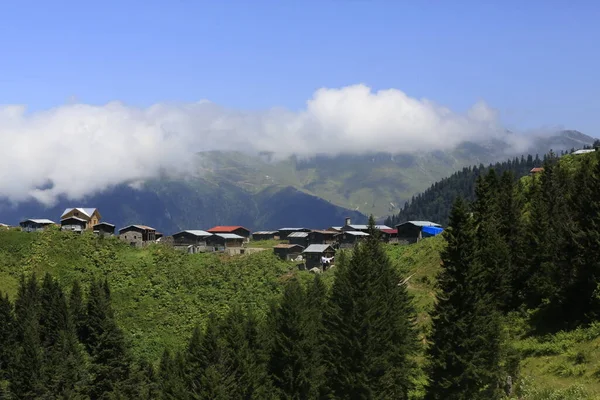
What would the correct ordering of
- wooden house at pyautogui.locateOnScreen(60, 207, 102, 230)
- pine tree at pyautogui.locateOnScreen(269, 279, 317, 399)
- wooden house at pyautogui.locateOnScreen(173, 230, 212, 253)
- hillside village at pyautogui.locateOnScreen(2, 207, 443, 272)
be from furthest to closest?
1. wooden house at pyautogui.locateOnScreen(60, 207, 102, 230)
2. wooden house at pyautogui.locateOnScreen(173, 230, 212, 253)
3. hillside village at pyautogui.locateOnScreen(2, 207, 443, 272)
4. pine tree at pyautogui.locateOnScreen(269, 279, 317, 399)

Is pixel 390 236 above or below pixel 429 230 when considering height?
below

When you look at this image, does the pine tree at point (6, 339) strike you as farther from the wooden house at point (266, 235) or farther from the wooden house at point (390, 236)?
the wooden house at point (266, 235)

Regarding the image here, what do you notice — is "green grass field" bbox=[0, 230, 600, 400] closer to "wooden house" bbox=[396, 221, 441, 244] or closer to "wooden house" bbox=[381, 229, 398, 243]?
"wooden house" bbox=[396, 221, 441, 244]

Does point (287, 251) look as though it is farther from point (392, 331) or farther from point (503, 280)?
point (392, 331)

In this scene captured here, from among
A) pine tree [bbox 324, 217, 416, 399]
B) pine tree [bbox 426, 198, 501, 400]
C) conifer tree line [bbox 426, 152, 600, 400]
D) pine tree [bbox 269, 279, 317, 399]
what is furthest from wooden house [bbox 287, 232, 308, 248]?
pine tree [bbox 426, 198, 501, 400]

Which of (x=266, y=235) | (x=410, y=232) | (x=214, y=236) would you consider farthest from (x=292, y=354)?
(x=266, y=235)

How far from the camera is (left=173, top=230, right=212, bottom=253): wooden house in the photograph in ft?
456

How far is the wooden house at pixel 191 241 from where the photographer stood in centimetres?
13900

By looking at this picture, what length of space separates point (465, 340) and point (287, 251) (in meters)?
89.3

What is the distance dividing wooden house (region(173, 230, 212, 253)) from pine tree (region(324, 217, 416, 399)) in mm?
92277

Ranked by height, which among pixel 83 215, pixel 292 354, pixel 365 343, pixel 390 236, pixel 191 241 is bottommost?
pixel 292 354

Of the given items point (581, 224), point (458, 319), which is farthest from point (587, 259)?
point (458, 319)

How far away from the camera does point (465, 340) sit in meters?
40.3

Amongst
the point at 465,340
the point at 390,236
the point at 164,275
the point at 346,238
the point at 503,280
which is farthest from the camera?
the point at 390,236
